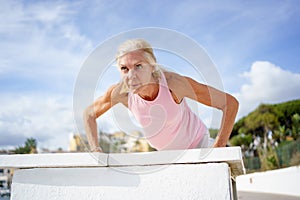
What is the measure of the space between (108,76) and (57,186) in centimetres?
78

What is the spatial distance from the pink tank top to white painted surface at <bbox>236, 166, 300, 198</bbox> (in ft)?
36.1

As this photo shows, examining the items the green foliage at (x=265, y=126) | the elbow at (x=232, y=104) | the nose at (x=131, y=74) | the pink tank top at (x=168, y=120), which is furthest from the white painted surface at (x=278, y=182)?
the green foliage at (x=265, y=126)

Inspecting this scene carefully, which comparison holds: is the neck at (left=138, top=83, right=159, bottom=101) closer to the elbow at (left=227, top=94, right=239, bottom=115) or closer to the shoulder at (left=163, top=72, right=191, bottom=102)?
the shoulder at (left=163, top=72, right=191, bottom=102)

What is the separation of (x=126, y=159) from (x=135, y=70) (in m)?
0.54

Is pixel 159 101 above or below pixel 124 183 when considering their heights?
above

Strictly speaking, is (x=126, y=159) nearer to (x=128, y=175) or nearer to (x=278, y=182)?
(x=128, y=175)

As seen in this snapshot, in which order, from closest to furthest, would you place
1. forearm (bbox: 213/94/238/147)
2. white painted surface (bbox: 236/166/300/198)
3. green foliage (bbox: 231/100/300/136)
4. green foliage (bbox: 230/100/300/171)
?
forearm (bbox: 213/94/238/147) < white painted surface (bbox: 236/166/300/198) < green foliage (bbox: 230/100/300/171) < green foliage (bbox: 231/100/300/136)

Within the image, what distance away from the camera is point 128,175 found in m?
1.67

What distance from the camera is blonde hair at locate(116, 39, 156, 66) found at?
6.52 feet

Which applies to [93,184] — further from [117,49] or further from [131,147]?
[131,147]

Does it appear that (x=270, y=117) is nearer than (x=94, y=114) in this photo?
No

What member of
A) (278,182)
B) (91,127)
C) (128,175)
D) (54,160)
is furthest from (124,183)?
(278,182)

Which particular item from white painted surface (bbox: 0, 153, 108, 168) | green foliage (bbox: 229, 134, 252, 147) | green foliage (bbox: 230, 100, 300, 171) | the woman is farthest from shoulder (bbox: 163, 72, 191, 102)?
green foliage (bbox: 229, 134, 252, 147)

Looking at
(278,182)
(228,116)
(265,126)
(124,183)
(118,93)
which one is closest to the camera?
(124,183)
